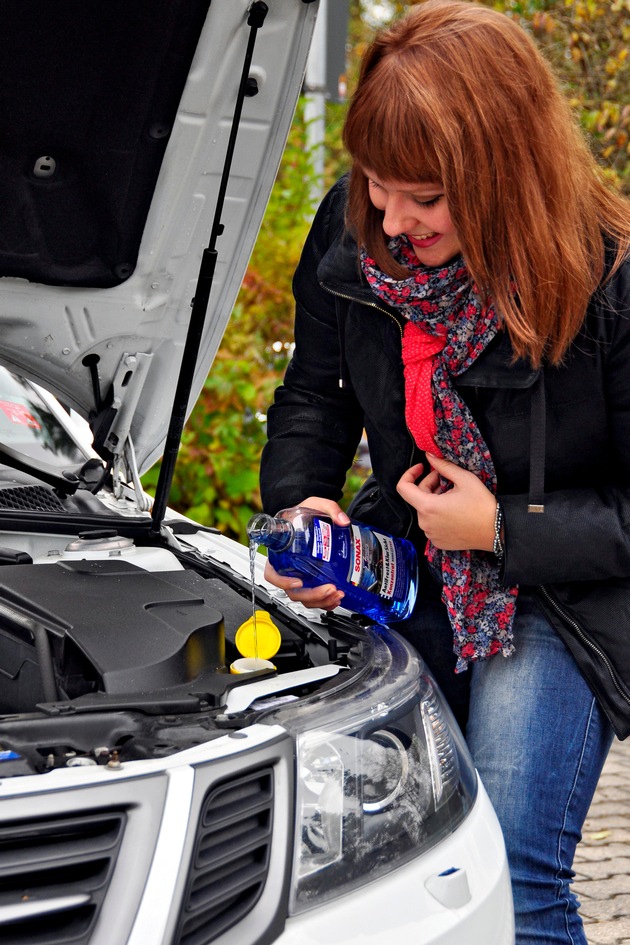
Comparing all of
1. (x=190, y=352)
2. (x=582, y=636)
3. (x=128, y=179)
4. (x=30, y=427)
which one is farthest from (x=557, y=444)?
(x=30, y=427)

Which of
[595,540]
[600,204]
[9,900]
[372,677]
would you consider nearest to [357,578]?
[372,677]

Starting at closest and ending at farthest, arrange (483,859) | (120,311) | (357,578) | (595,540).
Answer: (483,859) → (595,540) → (357,578) → (120,311)

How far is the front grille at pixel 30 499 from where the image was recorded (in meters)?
2.35

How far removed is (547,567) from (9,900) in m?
0.97

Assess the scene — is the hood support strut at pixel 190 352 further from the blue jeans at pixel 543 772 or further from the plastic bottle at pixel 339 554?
the blue jeans at pixel 543 772

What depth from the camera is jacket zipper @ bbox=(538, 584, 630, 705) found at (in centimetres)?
175

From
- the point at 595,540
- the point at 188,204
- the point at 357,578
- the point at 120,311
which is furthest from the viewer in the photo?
the point at 120,311

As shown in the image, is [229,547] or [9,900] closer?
[9,900]

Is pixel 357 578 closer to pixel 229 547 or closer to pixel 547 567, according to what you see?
pixel 547 567

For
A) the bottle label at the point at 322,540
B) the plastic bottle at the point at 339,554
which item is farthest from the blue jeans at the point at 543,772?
the bottle label at the point at 322,540

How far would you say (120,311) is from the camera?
233 cm

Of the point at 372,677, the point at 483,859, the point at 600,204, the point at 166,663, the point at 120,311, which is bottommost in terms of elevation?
the point at 483,859

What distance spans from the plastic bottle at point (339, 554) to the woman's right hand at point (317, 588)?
14 millimetres

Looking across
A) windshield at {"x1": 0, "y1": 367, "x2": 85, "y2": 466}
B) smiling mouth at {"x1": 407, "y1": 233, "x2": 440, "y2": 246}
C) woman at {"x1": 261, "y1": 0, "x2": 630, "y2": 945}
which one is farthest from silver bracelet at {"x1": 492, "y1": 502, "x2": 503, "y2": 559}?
windshield at {"x1": 0, "y1": 367, "x2": 85, "y2": 466}
